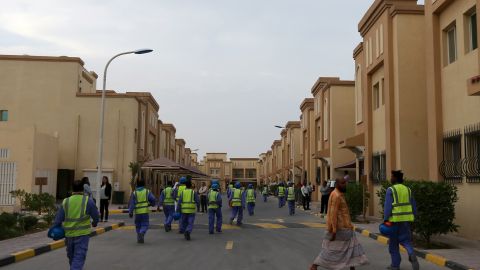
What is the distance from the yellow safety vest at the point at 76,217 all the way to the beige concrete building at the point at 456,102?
1010 cm

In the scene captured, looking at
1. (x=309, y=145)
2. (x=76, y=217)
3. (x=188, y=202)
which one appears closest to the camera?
(x=76, y=217)

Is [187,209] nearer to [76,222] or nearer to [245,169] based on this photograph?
[76,222]

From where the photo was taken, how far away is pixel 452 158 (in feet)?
51.5

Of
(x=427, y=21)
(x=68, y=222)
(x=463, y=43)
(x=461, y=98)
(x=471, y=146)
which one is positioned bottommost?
(x=68, y=222)

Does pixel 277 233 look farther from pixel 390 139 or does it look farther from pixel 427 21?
pixel 427 21

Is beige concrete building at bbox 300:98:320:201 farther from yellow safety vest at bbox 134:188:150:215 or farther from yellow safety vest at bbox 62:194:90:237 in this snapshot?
yellow safety vest at bbox 62:194:90:237

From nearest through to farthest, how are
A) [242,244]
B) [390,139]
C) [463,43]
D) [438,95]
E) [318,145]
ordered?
[242,244] → [463,43] → [438,95] → [390,139] → [318,145]

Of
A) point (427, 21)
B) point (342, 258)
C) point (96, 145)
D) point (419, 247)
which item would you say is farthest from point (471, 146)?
point (96, 145)

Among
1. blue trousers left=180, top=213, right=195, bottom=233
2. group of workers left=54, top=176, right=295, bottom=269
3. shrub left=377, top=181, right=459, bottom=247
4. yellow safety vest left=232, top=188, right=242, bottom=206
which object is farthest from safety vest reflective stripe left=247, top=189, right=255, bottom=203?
shrub left=377, top=181, right=459, bottom=247

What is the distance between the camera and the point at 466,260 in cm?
1049

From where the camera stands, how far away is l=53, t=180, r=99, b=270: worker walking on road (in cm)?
826

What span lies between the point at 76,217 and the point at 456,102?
38.3 ft

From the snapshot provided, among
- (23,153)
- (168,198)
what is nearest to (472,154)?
(168,198)

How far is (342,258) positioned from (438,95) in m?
9.53
